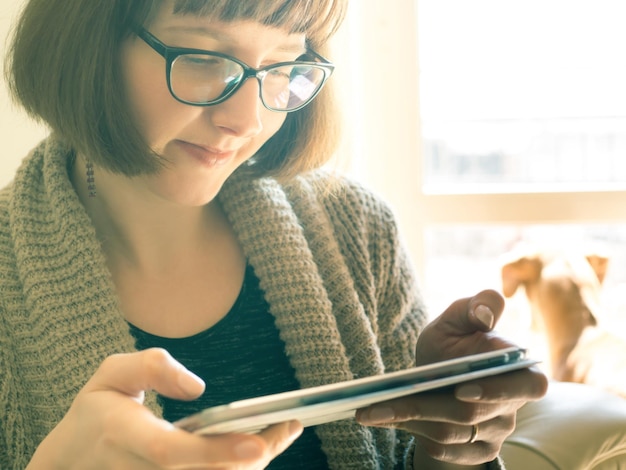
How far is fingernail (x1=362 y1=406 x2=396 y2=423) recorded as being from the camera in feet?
2.40

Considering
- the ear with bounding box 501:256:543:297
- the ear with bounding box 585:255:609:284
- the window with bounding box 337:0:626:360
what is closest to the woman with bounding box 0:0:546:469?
the ear with bounding box 501:256:543:297

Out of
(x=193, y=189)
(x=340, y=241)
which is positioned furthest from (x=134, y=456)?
(x=340, y=241)

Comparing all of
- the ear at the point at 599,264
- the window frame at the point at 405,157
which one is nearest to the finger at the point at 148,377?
the ear at the point at 599,264

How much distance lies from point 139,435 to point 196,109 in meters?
0.51

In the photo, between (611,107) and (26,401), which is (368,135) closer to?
(611,107)

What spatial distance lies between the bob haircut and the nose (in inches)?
3.4

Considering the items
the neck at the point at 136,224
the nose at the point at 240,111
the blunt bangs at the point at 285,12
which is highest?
the blunt bangs at the point at 285,12

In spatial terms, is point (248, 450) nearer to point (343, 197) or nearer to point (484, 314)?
point (484, 314)

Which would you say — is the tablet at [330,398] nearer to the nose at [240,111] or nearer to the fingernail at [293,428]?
the fingernail at [293,428]

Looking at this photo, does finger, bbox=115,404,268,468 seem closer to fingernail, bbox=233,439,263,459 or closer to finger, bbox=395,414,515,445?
fingernail, bbox=233,439,263,459

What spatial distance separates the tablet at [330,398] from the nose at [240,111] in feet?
1.35

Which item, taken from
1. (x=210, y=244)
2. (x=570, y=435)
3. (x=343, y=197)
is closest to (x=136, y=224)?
(x=210, y=244)

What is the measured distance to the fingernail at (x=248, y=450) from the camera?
0.51 meters

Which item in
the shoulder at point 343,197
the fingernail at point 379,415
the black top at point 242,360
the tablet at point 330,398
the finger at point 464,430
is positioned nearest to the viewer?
the tablet at point 330,398
